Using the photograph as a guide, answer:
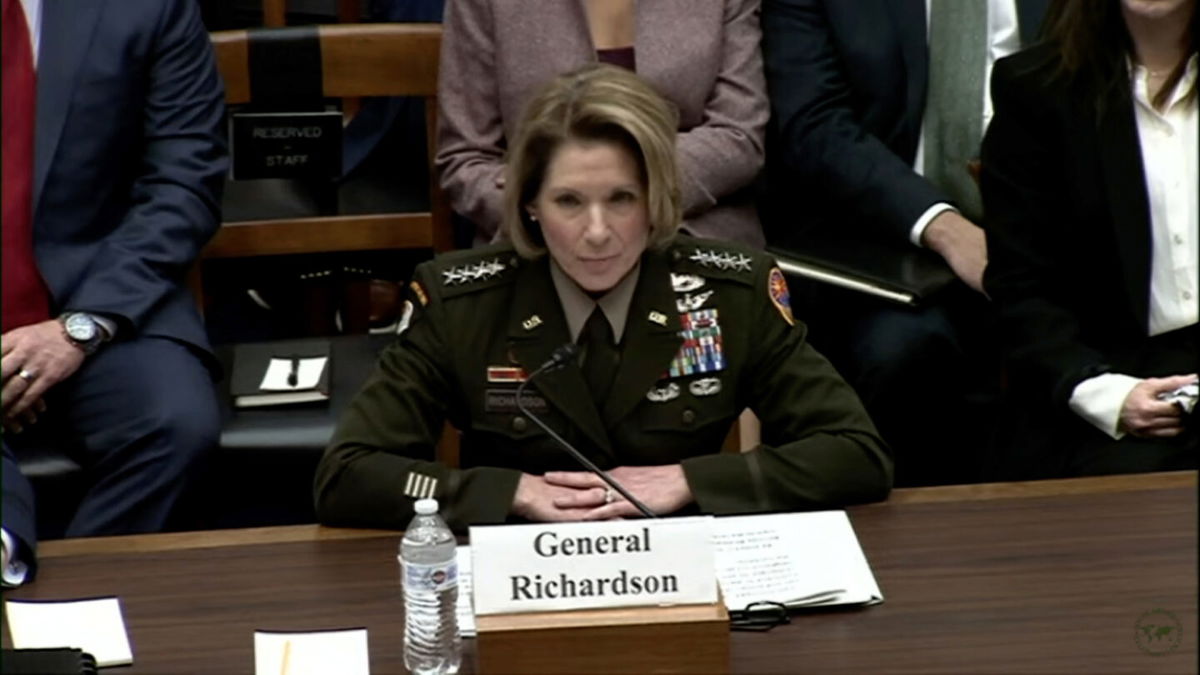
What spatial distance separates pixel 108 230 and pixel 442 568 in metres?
1.55

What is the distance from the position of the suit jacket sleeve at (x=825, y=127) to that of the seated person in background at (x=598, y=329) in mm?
874

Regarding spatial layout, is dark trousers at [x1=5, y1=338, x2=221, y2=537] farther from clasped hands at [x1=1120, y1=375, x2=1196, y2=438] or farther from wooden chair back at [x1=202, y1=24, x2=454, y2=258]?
clasped hands at [x1=1120, y1=375, x2=1196, y2=438]

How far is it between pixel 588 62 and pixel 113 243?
2.69 feet

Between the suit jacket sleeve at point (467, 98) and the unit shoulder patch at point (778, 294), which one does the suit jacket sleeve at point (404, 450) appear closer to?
the unit shoulder patch at point (778, 294)

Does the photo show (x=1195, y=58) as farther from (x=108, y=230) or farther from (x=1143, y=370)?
(x=108, y=230)

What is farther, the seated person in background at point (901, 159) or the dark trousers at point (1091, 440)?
the seated person in background at point (901, 159)

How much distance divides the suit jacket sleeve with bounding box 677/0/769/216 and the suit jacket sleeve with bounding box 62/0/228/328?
2.56 feet

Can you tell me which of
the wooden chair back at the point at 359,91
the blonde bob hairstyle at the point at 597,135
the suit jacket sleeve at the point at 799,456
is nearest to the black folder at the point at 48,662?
the suit jacket sleeve at the point at 799,456

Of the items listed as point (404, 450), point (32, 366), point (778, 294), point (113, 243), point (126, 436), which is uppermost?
point (778, 294)

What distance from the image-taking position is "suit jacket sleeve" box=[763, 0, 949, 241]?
3.17 m

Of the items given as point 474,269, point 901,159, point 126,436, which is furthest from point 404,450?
point 901,159

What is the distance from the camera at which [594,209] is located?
7.30ft

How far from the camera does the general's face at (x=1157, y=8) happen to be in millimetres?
2555

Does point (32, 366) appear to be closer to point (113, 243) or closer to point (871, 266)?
point (113, 243)
